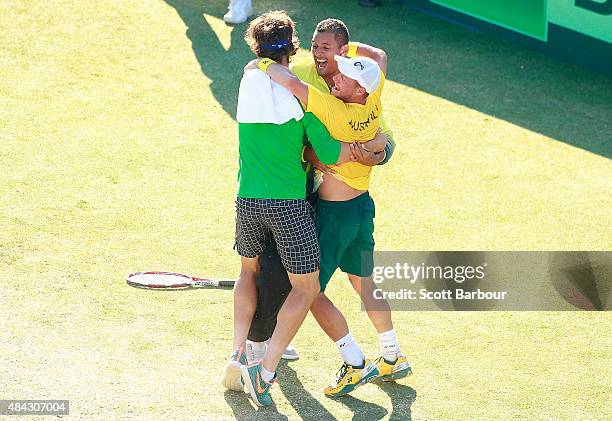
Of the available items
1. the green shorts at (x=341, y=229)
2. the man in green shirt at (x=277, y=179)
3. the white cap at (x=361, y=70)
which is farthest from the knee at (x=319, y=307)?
the white cap at (x=361, y=70)

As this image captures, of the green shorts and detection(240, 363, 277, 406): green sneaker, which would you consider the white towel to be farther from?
detection(240, 363, 277, 406): green sneaker

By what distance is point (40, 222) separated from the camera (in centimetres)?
850

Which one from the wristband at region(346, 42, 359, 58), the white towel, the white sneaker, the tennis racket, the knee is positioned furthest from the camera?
the white sneaker

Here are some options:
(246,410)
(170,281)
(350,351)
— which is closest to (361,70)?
(350,351)

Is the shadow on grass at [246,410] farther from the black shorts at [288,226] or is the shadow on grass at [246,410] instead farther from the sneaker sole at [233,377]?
Answer: the black shorts at [288,226]

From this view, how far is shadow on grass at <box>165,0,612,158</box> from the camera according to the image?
36.0ft

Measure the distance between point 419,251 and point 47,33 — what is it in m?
5.50

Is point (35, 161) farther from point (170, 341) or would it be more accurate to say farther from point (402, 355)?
point (402, 355)

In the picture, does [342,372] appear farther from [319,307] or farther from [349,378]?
[319,307]

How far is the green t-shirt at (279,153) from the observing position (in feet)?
20.5

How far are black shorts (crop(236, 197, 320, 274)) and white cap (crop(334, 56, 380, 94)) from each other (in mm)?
789

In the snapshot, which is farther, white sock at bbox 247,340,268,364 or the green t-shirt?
white sock at bbox 247,340,268,364

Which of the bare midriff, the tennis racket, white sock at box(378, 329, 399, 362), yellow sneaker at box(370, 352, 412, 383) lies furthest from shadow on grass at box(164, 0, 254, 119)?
yellow sneaker at box(370, 352, 412, 383)

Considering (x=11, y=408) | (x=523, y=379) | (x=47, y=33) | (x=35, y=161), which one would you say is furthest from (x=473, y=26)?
(x=11, y=408)
